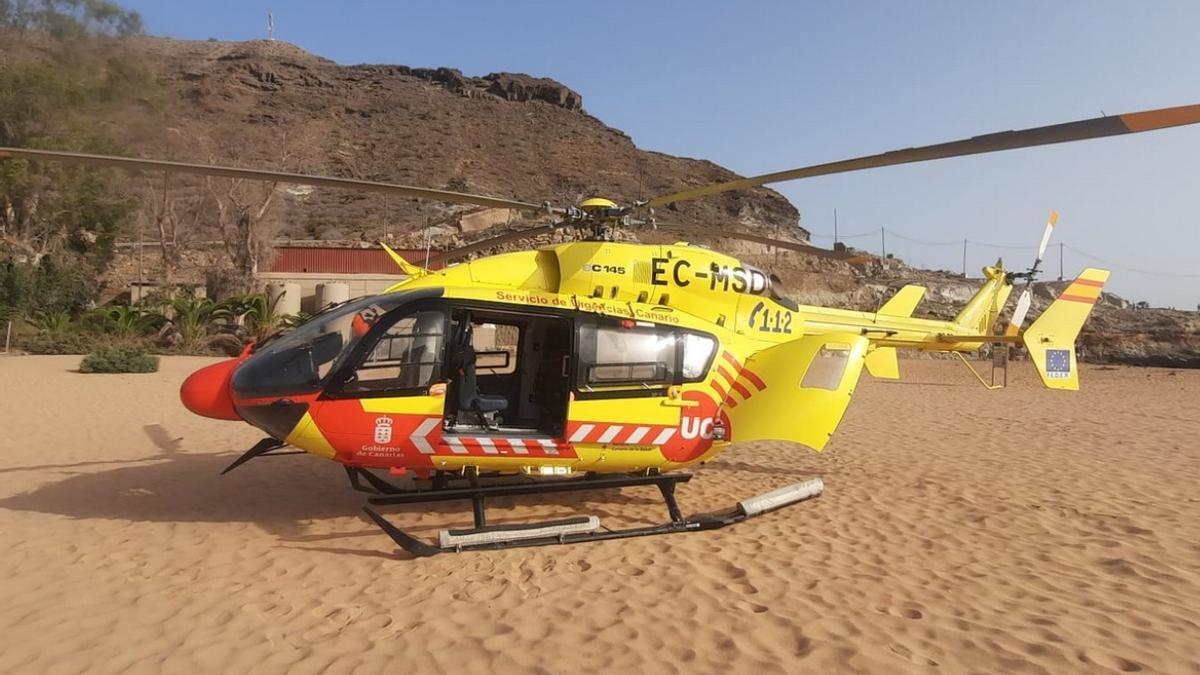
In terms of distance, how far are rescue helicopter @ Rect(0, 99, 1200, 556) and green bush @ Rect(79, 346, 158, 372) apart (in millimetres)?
11876

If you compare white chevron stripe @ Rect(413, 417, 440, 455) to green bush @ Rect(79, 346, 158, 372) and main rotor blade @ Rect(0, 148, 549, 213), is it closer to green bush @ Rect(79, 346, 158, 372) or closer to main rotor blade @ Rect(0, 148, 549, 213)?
main rotor blade @ Rect(0, 148, 549, 213)

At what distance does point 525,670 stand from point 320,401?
2.52 metres

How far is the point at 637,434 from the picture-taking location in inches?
215

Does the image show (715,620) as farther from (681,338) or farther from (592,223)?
(592,223)

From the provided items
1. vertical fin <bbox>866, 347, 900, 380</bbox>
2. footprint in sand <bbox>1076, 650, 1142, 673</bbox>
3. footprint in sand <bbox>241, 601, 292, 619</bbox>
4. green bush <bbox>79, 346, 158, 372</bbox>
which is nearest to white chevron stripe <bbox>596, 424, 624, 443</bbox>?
footprint in sand <bbox>241, 601, 292, 619</bbox>

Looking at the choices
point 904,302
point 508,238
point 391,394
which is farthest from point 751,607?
point 904,302

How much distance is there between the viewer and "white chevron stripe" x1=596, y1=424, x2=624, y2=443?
17.6 ft

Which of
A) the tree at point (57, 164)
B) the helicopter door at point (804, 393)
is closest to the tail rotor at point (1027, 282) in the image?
the helicopter door at point (804, 393)

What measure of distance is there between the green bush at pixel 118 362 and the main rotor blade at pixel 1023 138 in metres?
15.6

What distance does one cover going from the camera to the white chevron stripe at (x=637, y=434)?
5.46 meters

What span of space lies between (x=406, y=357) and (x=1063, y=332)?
27.2 ft

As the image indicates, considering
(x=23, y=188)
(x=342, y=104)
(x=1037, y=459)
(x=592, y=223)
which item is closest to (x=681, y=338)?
(x=592, y=223)

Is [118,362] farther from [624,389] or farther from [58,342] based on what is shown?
[624,389]

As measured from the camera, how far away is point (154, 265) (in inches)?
1324
